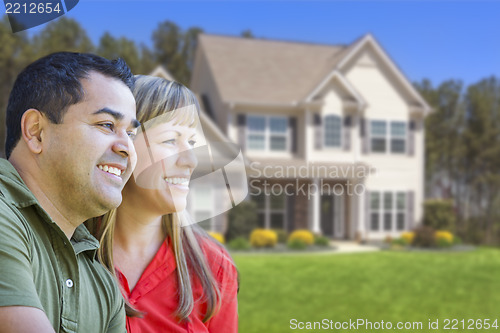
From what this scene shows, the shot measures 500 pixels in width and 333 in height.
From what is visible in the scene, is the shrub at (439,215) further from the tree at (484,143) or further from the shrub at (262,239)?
the tree at (484,143)

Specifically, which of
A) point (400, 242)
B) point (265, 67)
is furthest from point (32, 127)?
point (265, 67)

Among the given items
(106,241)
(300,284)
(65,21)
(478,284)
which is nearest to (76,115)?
(106,241)

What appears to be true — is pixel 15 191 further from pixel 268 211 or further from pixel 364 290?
pixel 268 211

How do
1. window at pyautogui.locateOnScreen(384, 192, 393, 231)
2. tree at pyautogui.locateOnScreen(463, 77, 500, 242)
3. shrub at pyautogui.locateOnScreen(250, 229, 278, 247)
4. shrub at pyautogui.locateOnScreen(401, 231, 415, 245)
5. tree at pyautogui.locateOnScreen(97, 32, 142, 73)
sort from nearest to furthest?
shrub at pyautogui.locateOnScreen(250, 229, 278, 247) → shrub at pyautogui.locateOnScreen(401, 231, 415, 245) → tree at pyautogui.locateOnScreen(97, 32, 142, 73) → window at pyautogui.locateOnScreen(384, 192, 393, 231) → tree at pyautogui.locateOnScreen(463, 77, 500, 242)

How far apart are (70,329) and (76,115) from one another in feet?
1.36

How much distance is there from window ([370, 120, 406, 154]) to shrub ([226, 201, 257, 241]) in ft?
14.7

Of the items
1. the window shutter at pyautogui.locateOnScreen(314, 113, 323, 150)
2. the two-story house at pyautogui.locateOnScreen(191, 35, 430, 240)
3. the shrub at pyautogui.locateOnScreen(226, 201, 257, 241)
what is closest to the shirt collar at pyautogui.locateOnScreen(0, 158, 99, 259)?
the shrub at pyautogui.locateOnScreen(226, 201, 257, 241)

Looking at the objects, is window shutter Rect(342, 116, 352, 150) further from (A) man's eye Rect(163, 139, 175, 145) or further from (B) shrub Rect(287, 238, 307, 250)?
(A) man's eye Rect(163, 139, 175, 145)

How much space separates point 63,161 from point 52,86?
148 mm

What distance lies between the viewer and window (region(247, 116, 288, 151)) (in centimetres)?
1362

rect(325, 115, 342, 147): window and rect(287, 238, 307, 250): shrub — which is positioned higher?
rect(325, 115, 342, 147): window

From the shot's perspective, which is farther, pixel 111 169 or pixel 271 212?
pixel 271 212

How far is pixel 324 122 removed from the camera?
46.2 ft

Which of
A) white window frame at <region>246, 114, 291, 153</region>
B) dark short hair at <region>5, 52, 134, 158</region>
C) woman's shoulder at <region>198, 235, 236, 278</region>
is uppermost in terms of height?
white window frame at <region>246, 114, 291, 153</region>
